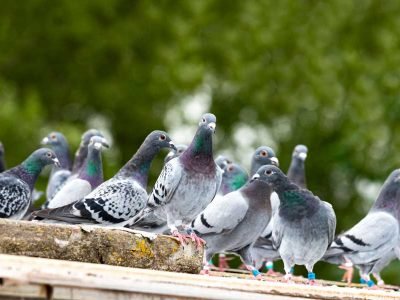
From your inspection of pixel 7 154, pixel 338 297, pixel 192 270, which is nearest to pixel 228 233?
pixel 192 270

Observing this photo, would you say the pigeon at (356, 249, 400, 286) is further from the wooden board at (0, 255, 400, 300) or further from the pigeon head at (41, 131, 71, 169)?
the wooden board at (0, 255, 400, 300)

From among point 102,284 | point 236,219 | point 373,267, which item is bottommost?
point 102,284

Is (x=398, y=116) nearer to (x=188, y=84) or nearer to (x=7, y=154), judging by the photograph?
(x=188, y=84)

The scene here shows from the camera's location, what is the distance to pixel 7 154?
24.6 meters

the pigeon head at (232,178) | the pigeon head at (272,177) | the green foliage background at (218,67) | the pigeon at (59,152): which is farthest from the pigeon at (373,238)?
the green foliage background at (218,67)

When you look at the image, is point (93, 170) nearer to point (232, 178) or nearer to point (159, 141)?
point (159, 141)

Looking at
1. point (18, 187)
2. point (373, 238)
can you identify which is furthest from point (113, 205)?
point (373, 238)

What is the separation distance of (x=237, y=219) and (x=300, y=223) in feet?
2.57

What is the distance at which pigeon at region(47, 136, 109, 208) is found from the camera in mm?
12391

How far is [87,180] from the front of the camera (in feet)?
41.5

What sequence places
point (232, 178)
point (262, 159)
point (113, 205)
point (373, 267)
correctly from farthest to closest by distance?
point (232, 178), point (373, 267), point (262, 159), point (113, 205)

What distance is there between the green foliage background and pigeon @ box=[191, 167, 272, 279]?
15701mm

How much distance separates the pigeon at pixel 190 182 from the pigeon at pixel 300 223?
1.09 m

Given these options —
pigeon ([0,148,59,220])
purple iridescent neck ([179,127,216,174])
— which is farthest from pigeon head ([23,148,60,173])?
purple iridescent neck ([179,127,216,174])
